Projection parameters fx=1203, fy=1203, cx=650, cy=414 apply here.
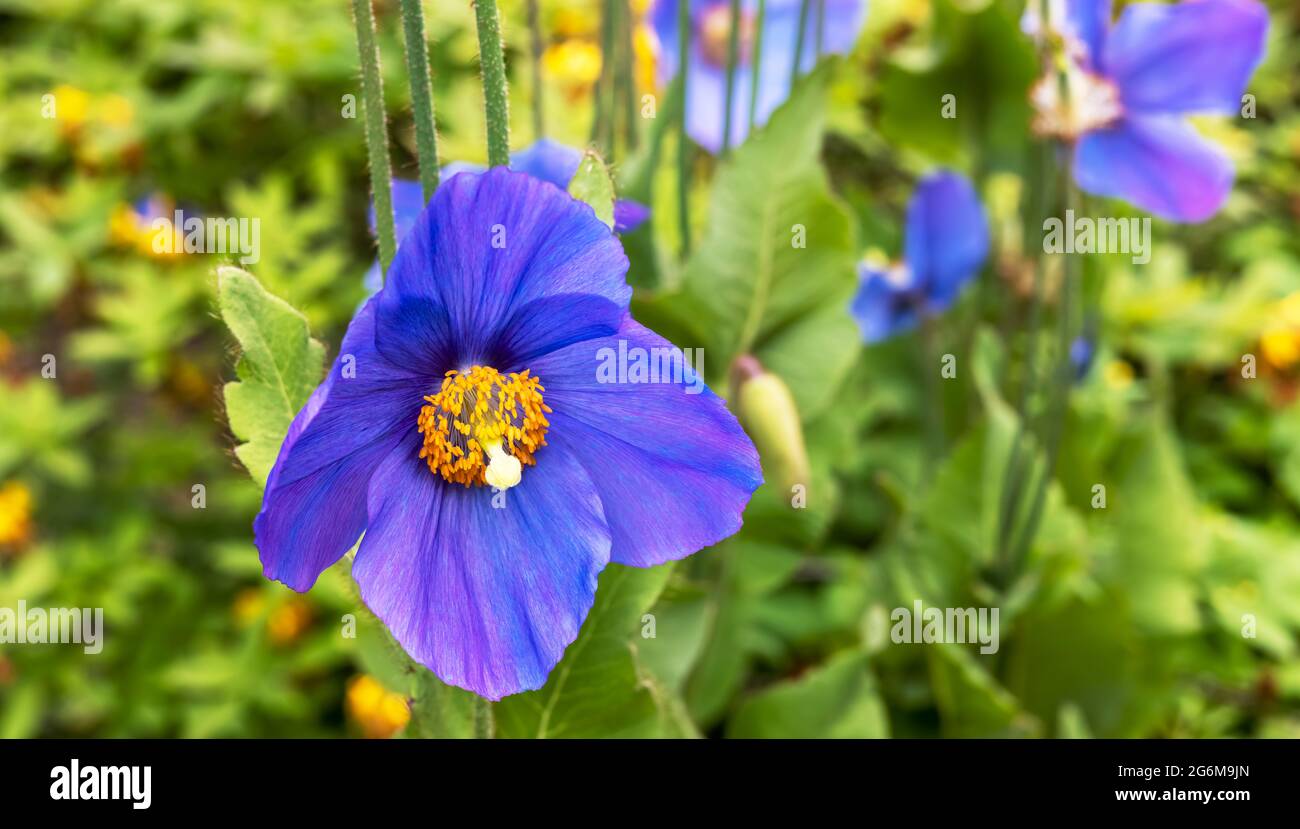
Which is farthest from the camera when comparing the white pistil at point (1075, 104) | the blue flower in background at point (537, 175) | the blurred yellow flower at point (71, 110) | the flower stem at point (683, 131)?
the blurred yellow flower at point (71, 110)

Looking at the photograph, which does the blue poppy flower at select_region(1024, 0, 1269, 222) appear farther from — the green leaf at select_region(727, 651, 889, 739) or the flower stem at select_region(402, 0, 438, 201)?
the flower stem at select_region(402, 0, 438, 201)

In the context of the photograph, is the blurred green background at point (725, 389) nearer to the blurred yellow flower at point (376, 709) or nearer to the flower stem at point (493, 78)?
the blurred yellow flower at point (376, 709)

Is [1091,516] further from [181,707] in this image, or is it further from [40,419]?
[40,419]

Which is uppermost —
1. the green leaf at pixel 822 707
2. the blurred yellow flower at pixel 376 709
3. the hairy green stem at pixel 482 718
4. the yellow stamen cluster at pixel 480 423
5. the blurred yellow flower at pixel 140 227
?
the blurred yellow flower at pixel 140 227

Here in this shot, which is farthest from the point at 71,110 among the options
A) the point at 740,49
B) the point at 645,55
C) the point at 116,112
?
the point at 740,49

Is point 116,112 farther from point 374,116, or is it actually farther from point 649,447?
point 649,447

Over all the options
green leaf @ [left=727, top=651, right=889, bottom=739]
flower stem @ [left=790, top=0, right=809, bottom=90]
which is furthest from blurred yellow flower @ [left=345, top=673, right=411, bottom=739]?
flower stem @ [left=790, top=0, right=809, bottom=90]

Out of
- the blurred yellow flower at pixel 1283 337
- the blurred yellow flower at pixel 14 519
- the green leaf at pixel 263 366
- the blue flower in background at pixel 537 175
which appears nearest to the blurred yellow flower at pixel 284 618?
the blurred yellow flower at pixel 14 519
